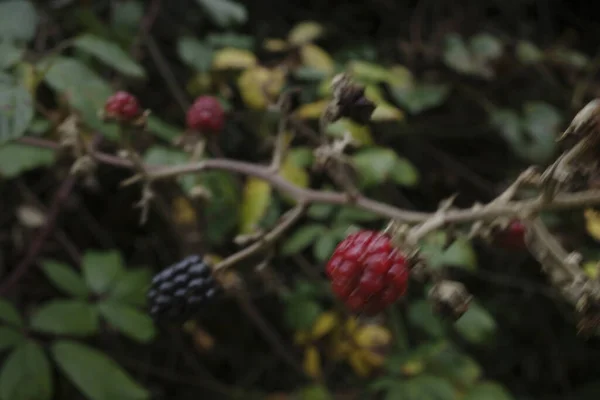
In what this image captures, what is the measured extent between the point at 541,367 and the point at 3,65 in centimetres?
149

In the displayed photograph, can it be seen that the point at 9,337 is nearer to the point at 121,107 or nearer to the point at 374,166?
the point at 121,107

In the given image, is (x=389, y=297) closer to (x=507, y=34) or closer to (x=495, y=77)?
(x=495, y=77)

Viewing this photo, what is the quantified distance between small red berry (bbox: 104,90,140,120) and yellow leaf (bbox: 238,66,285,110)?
0.43 metres

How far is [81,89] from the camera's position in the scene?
90 cm

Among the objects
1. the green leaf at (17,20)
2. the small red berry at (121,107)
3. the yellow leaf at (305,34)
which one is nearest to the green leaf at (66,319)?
the small red berry at (121,107)

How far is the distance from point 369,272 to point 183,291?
0.24 m

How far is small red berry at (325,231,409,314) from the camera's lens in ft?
1.75

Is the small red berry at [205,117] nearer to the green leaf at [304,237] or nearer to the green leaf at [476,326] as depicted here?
the green leaf at [304,237]

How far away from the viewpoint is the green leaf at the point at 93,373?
876 millimetres

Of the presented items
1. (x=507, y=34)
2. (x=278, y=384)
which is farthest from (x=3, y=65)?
(x=507, y=34)

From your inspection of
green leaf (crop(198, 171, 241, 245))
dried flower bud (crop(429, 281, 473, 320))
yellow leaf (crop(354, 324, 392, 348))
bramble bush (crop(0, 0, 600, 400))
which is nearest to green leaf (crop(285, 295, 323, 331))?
bramble bush (crop(0, 0, 600, 400))

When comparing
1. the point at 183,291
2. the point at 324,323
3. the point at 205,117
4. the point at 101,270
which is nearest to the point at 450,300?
the point at 183,291

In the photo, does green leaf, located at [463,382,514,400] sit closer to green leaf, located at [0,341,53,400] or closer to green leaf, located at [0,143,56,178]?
green leaf, located at [0,341,53,400]

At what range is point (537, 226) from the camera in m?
0.57
